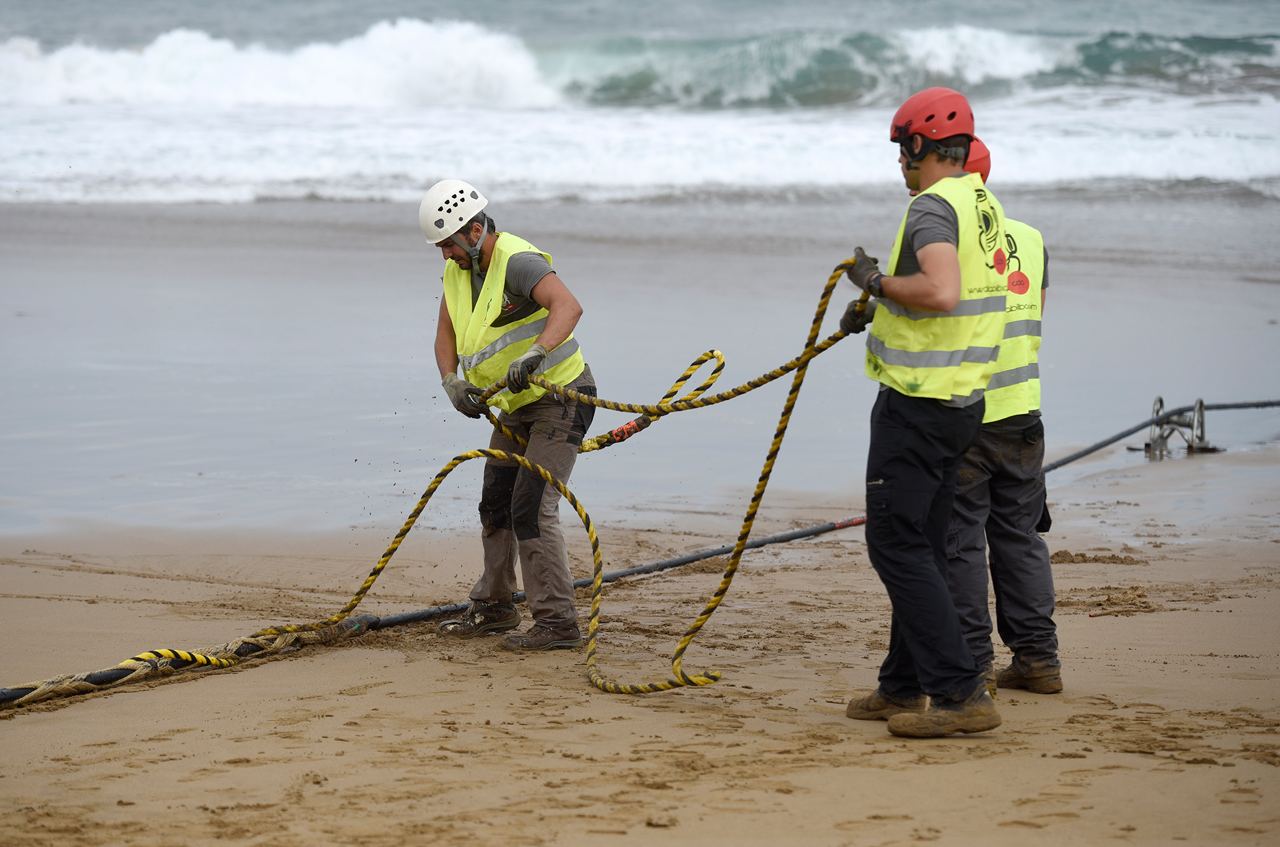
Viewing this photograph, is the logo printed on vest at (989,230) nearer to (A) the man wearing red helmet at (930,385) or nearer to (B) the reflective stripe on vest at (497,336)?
(A) the man wearing red helmet at (930,385)

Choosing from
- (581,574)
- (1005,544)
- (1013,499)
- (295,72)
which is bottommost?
(581,574)

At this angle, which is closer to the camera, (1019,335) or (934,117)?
(934,117)

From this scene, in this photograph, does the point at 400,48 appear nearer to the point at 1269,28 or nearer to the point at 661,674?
the point at 1269,28

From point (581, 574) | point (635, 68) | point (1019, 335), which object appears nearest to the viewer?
point (1019, 335)

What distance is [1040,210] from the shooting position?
20.4 metres

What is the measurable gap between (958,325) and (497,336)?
6.77 feet

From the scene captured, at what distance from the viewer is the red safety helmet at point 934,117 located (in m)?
4.54

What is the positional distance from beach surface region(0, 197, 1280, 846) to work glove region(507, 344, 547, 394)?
3.52 feet

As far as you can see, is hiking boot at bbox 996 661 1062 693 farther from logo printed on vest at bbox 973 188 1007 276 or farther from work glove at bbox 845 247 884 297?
work glove at bbox 845 247 884 297

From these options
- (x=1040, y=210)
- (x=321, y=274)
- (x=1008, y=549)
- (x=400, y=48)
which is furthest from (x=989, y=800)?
(x=400, y=48)

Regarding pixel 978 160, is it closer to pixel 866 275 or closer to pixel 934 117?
pixel 934 117

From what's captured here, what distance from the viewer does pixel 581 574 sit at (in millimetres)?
7270

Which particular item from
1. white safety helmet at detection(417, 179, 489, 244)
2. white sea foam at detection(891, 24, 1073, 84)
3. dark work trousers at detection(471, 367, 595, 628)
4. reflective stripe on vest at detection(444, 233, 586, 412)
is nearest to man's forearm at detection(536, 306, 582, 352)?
reflective stripe on vest at detection(444, 233, 586, 412)

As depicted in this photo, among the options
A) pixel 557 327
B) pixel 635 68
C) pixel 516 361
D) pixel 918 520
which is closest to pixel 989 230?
pixel 918 520
